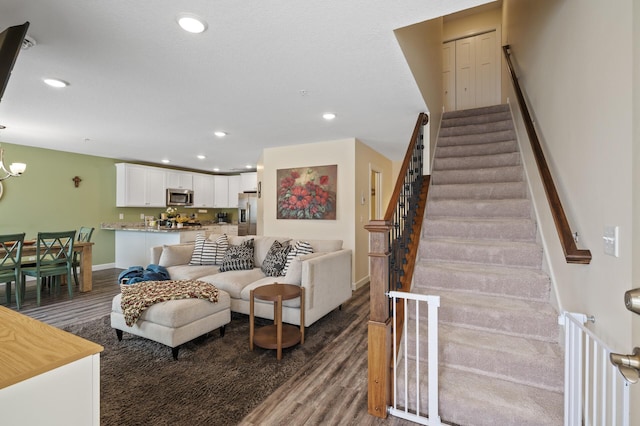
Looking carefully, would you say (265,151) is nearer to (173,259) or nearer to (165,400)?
(173,259)

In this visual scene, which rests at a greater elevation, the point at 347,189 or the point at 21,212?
the point at 347,189

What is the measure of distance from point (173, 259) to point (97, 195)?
3.37 metres

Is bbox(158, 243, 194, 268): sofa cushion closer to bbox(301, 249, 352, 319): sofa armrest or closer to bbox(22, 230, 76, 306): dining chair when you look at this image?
bbox(22, 230, 76, 306): dining chair

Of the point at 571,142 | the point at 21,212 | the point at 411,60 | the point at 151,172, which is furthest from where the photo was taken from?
the point at 151,172

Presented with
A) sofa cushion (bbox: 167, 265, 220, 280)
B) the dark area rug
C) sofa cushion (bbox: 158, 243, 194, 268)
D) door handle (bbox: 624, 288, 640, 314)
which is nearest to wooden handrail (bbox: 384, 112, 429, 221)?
door handle (bbox: 624, 288, 640, 314)

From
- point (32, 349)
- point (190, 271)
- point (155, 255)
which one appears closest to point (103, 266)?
point (155, 255)

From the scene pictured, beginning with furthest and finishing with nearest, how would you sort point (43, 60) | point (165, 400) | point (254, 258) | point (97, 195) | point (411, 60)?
point (97, 195) < point (254, 258) < point (411, 60) < point (43, 60) < point (165, 400)

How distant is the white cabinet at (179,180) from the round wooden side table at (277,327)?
5.48 meters

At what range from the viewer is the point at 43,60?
2246 mm

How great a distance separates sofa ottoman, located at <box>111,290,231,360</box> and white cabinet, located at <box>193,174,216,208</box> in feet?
17.6

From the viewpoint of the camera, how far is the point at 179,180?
7.41 meters

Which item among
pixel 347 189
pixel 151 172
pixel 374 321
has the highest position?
pixel 151 172

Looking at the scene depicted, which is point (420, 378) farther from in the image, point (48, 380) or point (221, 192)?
point (221, 192)

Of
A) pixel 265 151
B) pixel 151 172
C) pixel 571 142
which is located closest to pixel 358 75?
pixel 571 142
